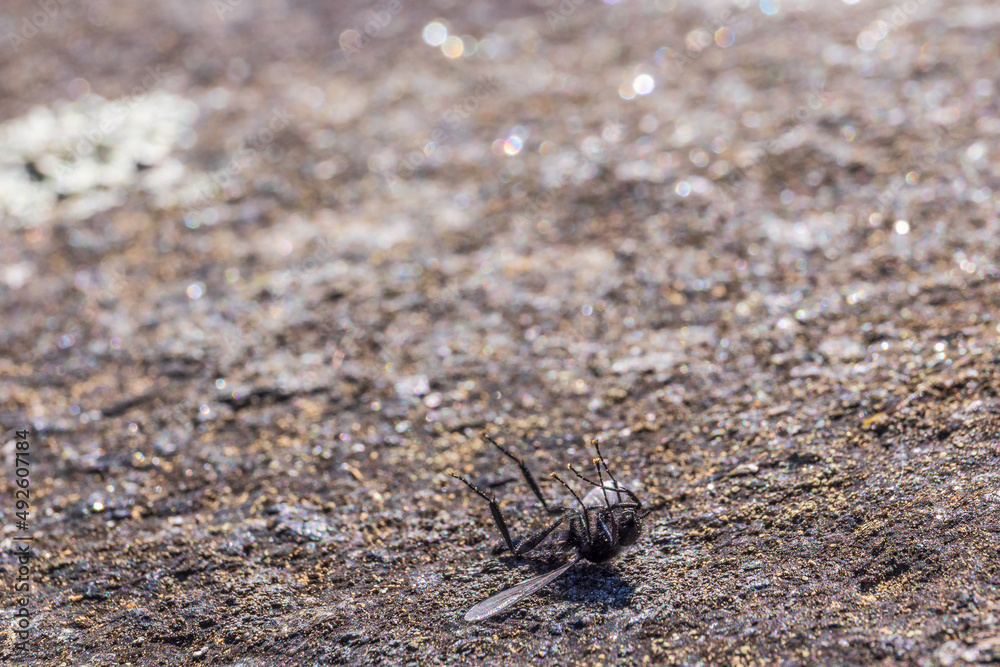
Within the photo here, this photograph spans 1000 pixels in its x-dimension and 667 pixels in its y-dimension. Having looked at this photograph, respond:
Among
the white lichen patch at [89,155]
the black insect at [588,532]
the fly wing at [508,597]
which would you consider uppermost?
the white lichen patch at [89,155]

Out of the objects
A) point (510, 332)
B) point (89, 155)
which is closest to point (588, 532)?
point (510, 332)

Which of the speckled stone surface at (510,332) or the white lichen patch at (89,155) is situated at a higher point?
the white lichen patch at (89,155)

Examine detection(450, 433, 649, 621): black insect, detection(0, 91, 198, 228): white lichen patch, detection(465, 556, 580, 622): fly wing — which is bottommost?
detection(465, 556, 580, 622): fly wing

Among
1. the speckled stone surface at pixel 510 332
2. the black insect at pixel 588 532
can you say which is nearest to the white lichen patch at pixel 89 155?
the speckled stone surface at pixel 510 332

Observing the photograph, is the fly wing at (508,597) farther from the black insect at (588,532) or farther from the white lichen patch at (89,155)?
the white lichen patch at (89,155)

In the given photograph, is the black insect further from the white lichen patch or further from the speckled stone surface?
the white lichen patch

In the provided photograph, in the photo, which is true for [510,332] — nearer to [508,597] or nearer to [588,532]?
[588,532]

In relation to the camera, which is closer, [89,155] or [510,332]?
[510,332]

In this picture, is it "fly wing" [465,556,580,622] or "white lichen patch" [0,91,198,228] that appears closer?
"fly wing" [465,556,580,622]

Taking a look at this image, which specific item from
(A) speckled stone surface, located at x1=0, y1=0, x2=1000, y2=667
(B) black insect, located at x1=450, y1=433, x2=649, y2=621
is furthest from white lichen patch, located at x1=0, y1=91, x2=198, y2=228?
(B) black insect, located at x1=450, y1=433, x2=649, y2=621
